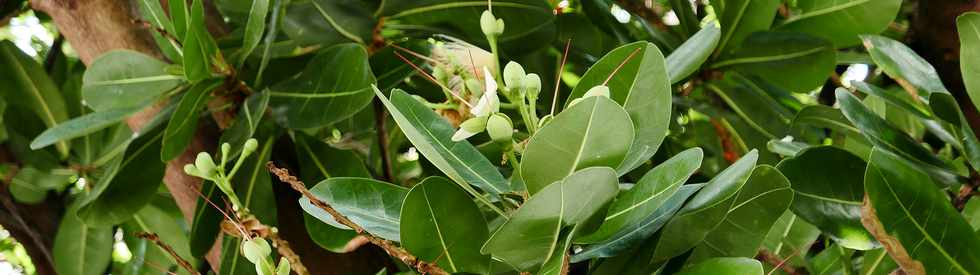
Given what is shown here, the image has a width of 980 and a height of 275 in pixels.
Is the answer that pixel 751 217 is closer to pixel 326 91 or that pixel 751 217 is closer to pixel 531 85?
pixel 531 85

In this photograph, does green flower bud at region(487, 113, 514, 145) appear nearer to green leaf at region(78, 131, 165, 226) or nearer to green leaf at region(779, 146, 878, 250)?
green leaf at region(779, 146, 878, 250)

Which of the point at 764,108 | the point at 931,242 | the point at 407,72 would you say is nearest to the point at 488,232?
the point at 931,242

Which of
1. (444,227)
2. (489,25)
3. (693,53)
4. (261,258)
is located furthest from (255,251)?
(693,53)

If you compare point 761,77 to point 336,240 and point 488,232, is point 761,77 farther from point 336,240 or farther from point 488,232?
point 488,232

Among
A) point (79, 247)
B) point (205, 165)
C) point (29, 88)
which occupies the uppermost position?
point (205, 165)

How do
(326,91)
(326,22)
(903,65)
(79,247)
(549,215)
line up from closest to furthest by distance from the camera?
(549,215)
(903,65)
(326,91)
(326,22)
(79,247)

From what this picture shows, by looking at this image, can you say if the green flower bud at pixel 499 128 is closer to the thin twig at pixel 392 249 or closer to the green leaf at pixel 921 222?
the thin twig at pixel 392 249

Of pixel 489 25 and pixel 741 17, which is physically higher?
pixel 489 25
